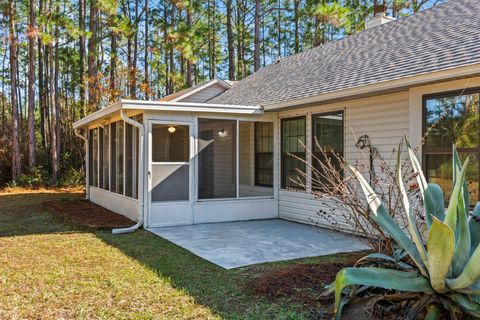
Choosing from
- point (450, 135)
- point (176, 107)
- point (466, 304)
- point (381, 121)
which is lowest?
point (466, 304)

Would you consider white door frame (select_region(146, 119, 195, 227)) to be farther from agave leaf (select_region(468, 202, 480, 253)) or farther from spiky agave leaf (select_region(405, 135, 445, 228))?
agave leaf (select_region(468, 202, 480, 253))

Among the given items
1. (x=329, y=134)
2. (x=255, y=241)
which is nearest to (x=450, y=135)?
(x=329, y=134)

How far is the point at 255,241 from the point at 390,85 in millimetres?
3219

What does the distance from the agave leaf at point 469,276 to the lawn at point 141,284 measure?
1.20 metres

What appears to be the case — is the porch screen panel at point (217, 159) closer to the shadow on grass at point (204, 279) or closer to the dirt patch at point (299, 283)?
the shadow on grass at point (204, 279)

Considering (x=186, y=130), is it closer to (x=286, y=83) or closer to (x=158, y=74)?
(x=286, y=83)

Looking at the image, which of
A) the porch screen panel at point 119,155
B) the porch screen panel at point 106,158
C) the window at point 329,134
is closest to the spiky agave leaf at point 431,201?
the window at point 329,134

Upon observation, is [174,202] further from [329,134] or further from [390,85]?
[390,85]

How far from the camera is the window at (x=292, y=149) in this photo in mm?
8797

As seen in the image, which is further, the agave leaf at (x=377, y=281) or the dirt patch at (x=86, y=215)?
the dirt patch at (x=86, y=215)

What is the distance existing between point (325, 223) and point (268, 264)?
3085 mm

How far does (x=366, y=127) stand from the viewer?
7328 mm

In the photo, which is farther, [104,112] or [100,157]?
[100,157]

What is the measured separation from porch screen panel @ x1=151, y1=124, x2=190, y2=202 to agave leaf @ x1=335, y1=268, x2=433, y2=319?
551cm
